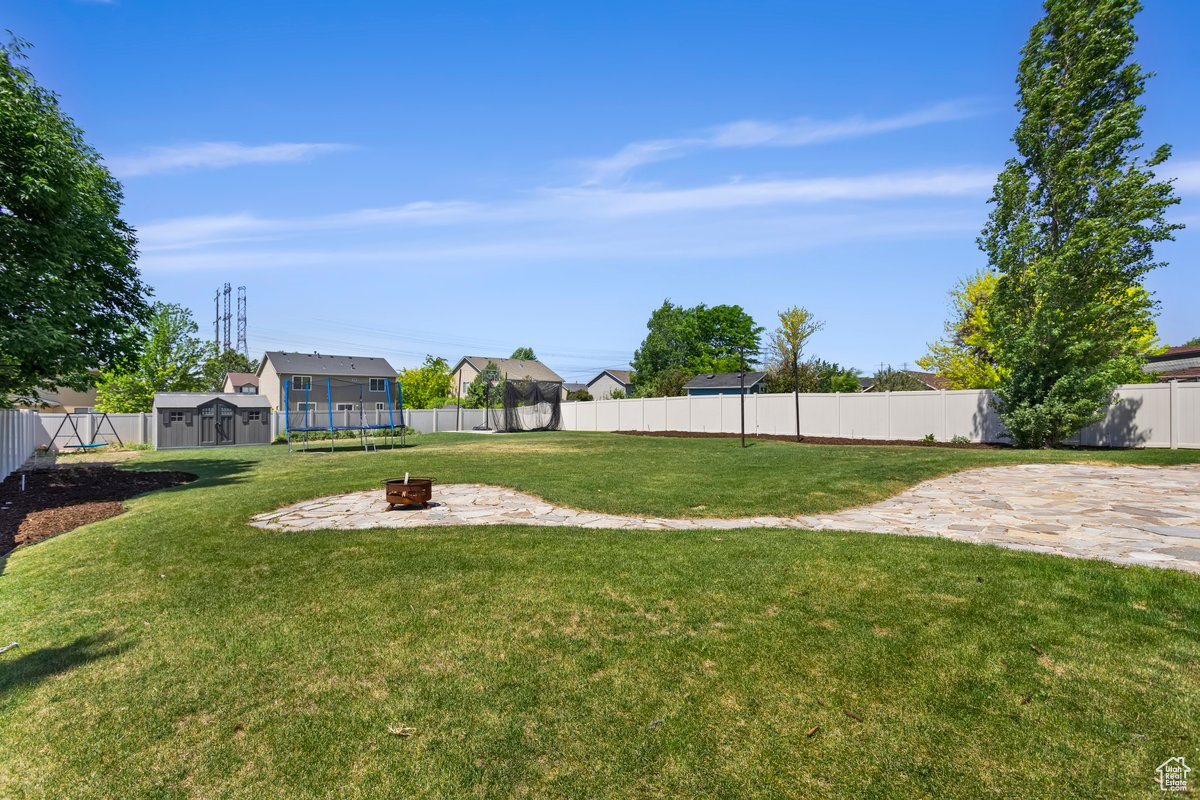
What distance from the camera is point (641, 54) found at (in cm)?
1034

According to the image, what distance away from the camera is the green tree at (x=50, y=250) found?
1037 cm

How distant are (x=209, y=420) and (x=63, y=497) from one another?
17194 mm

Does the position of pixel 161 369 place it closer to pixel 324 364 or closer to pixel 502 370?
pixel 324 364

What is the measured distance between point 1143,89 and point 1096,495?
11.9 metres

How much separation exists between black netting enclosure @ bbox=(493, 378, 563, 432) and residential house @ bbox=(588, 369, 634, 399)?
29424 mm

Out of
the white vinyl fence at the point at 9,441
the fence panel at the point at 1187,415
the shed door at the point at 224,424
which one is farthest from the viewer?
the shed door at the point at 224,424

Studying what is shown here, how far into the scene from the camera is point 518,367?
64.1 meters

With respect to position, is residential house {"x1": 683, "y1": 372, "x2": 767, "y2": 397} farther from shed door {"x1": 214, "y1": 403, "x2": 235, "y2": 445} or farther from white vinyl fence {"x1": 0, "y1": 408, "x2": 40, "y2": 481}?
white vinyl fence {"x1": 0, "y1": 408, "x2": 40, "y2": 481}

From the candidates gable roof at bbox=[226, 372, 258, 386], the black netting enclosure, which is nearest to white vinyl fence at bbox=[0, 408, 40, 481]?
the black netting enclosure

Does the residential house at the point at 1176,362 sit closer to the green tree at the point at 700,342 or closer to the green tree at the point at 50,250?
the green tree at the point at 700,342

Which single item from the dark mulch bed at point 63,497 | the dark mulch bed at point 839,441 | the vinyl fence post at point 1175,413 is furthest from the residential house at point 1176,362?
the dark mulch bed at point 63,497

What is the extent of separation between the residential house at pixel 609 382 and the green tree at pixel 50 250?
165 ft

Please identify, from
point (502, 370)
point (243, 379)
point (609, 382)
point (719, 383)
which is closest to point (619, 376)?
point (609, 382)

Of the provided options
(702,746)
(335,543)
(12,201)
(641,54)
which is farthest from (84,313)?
(702,746)
